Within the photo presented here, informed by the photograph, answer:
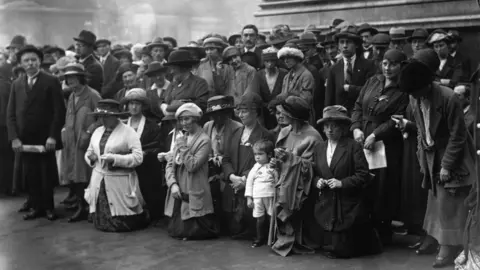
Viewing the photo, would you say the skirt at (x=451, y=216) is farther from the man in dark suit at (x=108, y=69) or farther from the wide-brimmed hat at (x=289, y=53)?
the man in dark suit at (x=108, y=69)

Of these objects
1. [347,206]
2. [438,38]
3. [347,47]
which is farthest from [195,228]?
[438,38]

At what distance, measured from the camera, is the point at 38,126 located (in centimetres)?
973

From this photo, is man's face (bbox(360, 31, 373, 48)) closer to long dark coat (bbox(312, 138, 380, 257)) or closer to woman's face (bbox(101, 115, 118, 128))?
long dark coat (bbox(312, 138, 380, 257))

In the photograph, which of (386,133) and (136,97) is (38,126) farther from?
(386,133)

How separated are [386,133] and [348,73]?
4.74ft

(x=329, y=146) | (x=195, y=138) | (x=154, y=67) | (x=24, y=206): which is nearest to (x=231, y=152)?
(x=195, y=138)

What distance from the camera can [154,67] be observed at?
10.2 m

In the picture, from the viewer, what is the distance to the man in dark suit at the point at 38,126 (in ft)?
31.8

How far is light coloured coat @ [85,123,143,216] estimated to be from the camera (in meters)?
8.89

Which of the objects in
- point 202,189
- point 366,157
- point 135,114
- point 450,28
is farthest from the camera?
point 450,28

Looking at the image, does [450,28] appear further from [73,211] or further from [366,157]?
[73,211]

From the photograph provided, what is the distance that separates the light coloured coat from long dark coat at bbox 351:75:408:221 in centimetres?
300

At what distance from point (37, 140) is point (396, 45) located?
518 cm

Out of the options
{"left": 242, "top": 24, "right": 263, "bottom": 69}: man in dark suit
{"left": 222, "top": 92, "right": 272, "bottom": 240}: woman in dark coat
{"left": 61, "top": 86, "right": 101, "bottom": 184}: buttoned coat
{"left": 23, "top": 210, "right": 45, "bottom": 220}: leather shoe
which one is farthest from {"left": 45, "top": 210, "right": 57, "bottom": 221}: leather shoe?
{"left": 242, "top": 24, "right": 263, "bottom": 69}: man in dark suit
